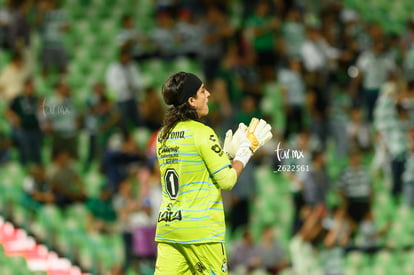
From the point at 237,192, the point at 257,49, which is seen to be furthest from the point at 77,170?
the point at 257,49

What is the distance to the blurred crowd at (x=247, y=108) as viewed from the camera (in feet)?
37.6

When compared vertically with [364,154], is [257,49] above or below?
above

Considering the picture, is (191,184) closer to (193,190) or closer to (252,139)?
(193,190)

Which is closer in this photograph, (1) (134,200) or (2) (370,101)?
(1) (134,200)

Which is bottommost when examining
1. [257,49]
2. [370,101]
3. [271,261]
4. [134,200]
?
[271,261]

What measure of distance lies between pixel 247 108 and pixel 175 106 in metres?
5.30

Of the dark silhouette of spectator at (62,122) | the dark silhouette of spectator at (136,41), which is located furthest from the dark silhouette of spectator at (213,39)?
the dark silhouette of spectator at (62,122)

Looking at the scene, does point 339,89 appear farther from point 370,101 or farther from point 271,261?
point 271,261

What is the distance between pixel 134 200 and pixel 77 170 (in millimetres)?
1449

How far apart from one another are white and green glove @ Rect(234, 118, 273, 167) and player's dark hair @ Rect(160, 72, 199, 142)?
1.06ft

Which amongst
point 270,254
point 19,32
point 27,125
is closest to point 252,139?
point 270,254

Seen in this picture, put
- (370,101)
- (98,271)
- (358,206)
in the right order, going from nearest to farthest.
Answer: (98,271), (358,206), (370,101)

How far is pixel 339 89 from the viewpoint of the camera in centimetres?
1377

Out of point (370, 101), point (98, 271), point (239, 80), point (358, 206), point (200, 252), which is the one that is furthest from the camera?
point (370, 101)
